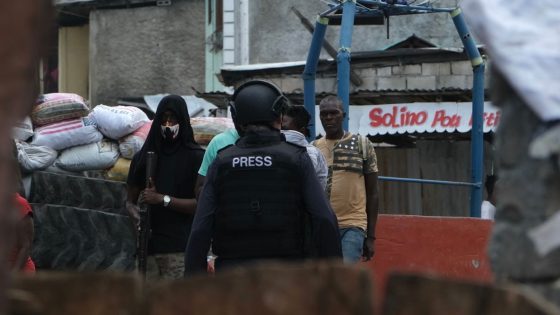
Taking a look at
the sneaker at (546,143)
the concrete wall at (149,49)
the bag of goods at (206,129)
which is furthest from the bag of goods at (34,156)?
the concrete wall at (149,49)

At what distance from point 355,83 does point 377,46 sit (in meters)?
7.39

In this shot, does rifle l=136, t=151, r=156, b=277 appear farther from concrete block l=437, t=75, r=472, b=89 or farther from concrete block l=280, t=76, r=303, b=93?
concrete block l=437, t=75, r=472, b=89

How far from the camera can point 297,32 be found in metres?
23.5

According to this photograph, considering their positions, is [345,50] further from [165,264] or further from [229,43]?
[229,43]

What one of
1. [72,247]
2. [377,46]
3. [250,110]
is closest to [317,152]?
[250,110]

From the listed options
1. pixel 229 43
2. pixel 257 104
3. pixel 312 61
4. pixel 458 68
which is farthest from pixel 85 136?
pixel 229 43

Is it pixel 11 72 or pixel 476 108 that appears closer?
pixel 11 72

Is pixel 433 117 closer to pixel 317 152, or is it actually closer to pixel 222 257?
pixel 317 152

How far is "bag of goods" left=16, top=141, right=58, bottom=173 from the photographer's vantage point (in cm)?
975

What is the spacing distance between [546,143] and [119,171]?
7621 mm

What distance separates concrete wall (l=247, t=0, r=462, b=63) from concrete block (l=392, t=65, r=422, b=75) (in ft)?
24.3

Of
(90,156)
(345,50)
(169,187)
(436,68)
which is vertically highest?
(345,50)

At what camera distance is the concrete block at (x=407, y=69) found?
15.8 m

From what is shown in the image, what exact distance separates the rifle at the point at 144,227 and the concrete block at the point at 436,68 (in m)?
8.82
